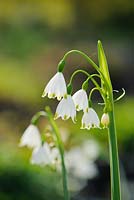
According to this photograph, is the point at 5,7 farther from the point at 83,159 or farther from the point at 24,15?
the point at 83,159

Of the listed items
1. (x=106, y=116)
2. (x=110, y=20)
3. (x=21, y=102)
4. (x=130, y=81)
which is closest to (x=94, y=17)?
(x=110, y=20)

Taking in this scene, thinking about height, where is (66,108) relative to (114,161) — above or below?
above

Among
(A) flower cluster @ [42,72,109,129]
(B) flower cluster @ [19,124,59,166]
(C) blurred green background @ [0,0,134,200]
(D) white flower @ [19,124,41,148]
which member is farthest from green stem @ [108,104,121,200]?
(C) blurred green background @ [0,0,134,200]

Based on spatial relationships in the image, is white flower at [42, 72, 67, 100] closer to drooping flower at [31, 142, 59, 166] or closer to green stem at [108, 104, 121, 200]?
green stem at [108, 104, 121, 200]

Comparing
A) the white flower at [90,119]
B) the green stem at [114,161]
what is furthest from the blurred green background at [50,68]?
the green stem at [114,161]

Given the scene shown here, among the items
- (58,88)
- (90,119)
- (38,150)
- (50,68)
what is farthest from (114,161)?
(50,68)

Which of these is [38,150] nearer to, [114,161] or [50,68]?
[114,161]
